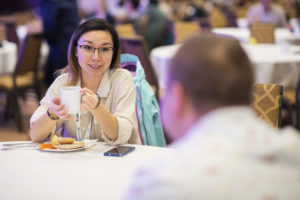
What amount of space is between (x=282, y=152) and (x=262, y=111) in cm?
128

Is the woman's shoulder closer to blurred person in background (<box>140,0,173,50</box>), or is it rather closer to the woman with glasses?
the woman with glasses

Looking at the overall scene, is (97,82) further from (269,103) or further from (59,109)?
(269,103)

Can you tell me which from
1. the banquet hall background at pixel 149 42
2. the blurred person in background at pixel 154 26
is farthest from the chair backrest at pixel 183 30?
the blurred person in background at pixel 154 26

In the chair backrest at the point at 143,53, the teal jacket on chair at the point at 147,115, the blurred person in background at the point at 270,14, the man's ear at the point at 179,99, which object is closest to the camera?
the man's ear at the point at 179,99

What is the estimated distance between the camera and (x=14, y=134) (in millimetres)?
4844

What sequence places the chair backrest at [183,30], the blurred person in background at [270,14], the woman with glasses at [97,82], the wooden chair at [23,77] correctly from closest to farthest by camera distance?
the woman with glasses at [97,82] → the wooden chair at [23,77] → the chair backrest at [183,30] → the blurred person in background at [270,14]

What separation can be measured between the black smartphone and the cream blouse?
7.2 inches

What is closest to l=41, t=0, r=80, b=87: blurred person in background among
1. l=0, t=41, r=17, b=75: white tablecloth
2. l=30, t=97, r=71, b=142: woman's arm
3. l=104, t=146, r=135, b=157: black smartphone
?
l=0, t=41, r=17, b=75: white tablecloth

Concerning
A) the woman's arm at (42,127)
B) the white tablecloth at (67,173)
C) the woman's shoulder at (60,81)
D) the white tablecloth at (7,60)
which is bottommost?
the white tablecloth at (67,173)

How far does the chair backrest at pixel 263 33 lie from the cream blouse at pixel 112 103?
11.2 feet

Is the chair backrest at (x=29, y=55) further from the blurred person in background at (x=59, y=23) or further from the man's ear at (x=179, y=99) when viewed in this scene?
the man's ear at (x=179, y=99)

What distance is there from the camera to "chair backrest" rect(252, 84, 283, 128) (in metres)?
2.15

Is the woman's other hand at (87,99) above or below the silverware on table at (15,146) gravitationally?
above

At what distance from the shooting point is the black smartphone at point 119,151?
177 cm
